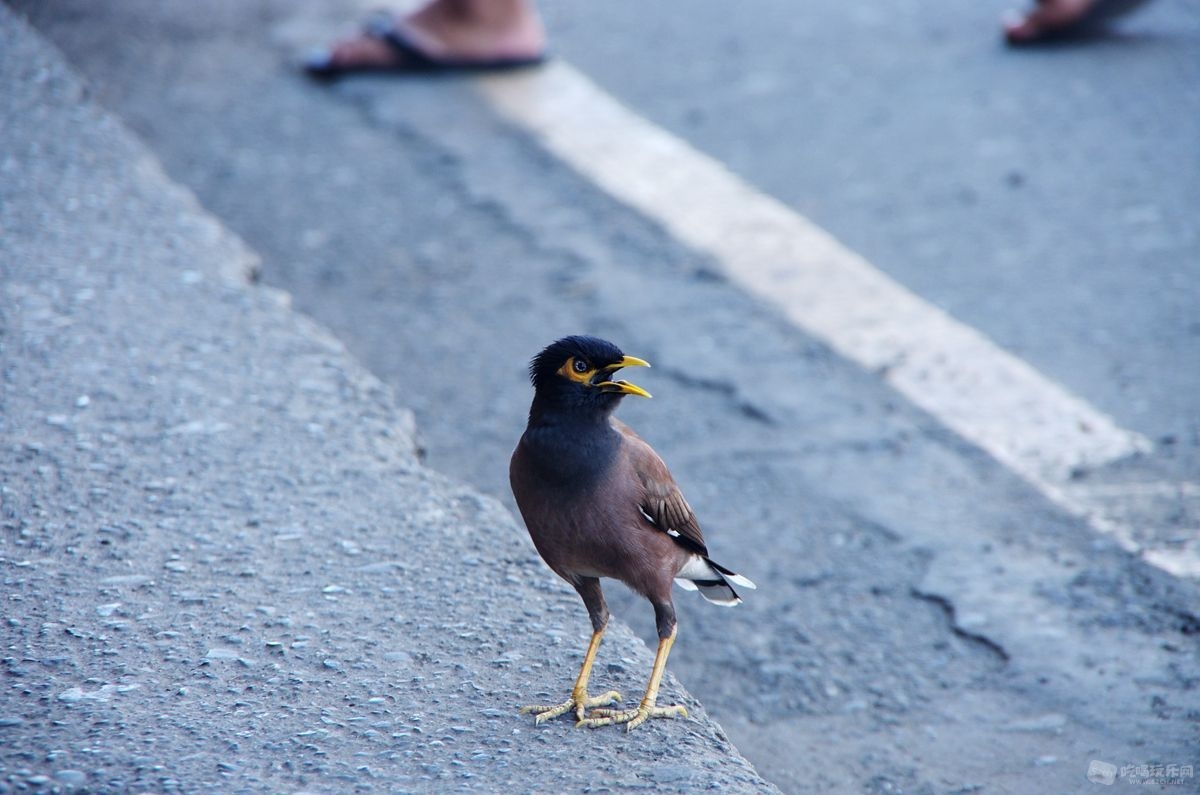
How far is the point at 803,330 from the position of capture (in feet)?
16.2

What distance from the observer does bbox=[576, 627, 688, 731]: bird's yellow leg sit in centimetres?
262

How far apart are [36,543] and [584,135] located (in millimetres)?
4133

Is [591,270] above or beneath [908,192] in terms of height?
beneath

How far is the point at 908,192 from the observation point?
5922 millimetres

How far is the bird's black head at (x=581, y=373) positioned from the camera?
8.86 feet

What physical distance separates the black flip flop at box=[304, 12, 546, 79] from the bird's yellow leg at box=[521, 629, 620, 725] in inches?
199

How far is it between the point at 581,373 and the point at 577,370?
0.01 m

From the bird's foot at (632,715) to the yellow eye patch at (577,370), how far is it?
0.68 meters

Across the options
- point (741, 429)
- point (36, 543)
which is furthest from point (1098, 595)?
point (36, 543)

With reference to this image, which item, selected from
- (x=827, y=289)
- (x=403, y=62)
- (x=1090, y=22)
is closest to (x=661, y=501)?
(x=827, y=289)

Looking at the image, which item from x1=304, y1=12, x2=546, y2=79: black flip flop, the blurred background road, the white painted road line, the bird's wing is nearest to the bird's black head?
the bird's wing

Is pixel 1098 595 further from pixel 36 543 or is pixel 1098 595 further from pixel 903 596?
pixel 36 543

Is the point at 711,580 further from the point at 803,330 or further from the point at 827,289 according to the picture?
the point at 827,289

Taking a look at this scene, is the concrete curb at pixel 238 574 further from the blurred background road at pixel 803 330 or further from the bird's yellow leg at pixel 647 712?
the blurred background road at pixel 803 330
